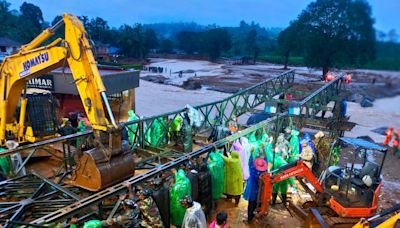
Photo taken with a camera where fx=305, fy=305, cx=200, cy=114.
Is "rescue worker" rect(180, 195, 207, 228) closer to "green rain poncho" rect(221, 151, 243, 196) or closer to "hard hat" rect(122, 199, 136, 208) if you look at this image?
"hard hat" rect(122, 199, 136, 208)

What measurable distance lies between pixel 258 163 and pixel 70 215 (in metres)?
3.85

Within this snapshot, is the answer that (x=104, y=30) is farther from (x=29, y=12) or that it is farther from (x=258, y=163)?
(x=258, y=163)

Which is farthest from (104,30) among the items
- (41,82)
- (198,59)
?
(41,82)

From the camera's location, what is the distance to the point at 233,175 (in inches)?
268

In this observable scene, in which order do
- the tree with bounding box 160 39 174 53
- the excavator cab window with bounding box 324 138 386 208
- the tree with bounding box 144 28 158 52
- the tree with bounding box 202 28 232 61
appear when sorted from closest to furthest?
1. the excavator cab window with bounding box 324 138 386 208
2. the tree with bounding box 144 28 158 52
3. the tree with bounding box 202 28 232 61
4. the tree with bounding box 160 39 174 53

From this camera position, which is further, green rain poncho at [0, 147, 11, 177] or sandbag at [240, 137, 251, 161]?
sandbag at [240, 137, 251, 161]

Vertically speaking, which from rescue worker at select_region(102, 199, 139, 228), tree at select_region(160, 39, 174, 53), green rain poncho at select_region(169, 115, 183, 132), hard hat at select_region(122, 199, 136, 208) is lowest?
rescue worker at select_region(102, 199, 139, 228)

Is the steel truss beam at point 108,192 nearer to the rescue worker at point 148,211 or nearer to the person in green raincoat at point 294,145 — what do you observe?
the rescue worker at point 148,211

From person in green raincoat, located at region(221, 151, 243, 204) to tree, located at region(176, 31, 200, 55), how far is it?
82362mm

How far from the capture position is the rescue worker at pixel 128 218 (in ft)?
14.2

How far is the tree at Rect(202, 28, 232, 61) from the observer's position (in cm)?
7925

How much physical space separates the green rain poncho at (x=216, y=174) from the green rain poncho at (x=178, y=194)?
89cm

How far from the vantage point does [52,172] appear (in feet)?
26.2

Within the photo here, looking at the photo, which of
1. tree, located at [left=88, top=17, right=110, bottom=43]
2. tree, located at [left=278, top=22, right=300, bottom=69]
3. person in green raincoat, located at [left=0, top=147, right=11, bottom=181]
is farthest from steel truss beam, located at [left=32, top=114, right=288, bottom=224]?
tree, located at [left=88, top=17, right=110, bottom=43]
